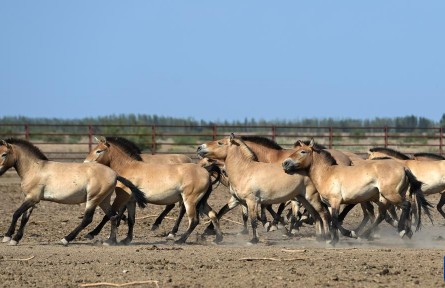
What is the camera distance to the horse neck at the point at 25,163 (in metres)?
13.8

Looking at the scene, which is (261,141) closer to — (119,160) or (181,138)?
(119,160)

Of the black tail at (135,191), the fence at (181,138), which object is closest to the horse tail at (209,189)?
the black tail at (135,191)

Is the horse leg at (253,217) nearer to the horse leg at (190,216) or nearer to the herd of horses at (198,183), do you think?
the herd of horses at (198,183)

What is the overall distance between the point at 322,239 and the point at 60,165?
404 cm

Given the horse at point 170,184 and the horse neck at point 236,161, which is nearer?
the horse at point 170,184

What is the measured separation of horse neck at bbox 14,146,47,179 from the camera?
45.3 feet

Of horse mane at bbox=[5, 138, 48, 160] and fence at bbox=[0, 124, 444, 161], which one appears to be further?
fence at bbox=[0, 124, 444, 161]

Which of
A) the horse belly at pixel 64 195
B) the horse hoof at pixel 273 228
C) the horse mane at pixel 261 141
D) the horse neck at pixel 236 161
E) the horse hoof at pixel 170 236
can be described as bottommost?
the horse hoof at pixel 273 228

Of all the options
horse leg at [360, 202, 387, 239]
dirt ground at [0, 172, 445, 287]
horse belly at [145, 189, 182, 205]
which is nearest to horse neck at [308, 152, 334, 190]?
dirt ground at [0, 172, 445, 287]

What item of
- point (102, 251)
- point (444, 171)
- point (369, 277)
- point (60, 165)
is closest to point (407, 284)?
point (369, 277)

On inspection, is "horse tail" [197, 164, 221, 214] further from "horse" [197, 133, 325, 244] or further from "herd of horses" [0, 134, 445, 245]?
"horse" [197, 133, 325, 244]

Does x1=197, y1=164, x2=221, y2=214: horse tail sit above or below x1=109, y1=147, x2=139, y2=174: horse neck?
below

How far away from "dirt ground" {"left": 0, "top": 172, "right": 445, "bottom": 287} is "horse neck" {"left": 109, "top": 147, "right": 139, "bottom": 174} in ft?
3.76

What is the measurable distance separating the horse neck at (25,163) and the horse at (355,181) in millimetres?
3623
